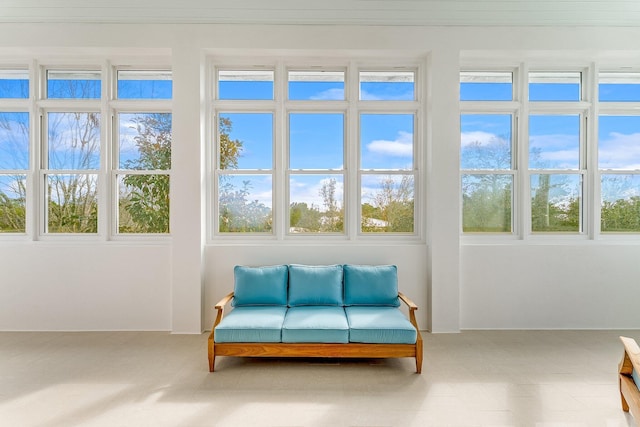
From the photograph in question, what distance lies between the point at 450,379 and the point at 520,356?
3.48 ft

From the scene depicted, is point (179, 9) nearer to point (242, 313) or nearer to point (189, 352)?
point (242, 313)

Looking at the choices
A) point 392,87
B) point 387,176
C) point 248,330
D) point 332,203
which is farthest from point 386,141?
point 248,330

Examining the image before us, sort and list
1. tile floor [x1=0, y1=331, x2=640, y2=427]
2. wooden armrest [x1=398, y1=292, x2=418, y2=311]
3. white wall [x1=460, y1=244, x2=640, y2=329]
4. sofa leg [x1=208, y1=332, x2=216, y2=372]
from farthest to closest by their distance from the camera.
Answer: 1. white wall [x1=460, y1=244, x2=640, y2=329]
2. wooden armrest [x1=398, y1=292, x2=418, y2=311]
3. sofa leg [x1=208, y1=332, x2=216, y2=372]
4. tile floor [x1=0, y1=331, x2=640, y2=427]

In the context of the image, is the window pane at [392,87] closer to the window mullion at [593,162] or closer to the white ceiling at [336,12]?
the white ceiling at [336,12]

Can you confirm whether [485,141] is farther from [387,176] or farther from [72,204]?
[72,204]

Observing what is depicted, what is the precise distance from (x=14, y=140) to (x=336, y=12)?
4.46 metres

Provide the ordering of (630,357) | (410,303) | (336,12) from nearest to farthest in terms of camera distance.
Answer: (630,357)
(410,303)
(336,12)

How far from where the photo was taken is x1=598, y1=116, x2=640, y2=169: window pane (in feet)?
16.4

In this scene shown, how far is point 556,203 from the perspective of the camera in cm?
493

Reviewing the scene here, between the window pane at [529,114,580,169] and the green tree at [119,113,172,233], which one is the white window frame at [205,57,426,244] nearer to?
Answer: the green tree at [119,113,172,233]

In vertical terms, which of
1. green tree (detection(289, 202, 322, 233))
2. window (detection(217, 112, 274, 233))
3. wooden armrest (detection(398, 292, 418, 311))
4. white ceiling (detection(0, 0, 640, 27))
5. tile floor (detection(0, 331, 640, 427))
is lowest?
tile floor (detection(0, 331, 640, 427))

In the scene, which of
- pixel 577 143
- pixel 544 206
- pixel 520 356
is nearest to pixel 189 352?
pixel 520 356

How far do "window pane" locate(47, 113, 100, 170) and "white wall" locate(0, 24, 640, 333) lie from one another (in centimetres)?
79

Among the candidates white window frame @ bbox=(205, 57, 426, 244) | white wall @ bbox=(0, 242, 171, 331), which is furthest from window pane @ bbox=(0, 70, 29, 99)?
white window frame @ bbox=(205, 57, 426, 244)
